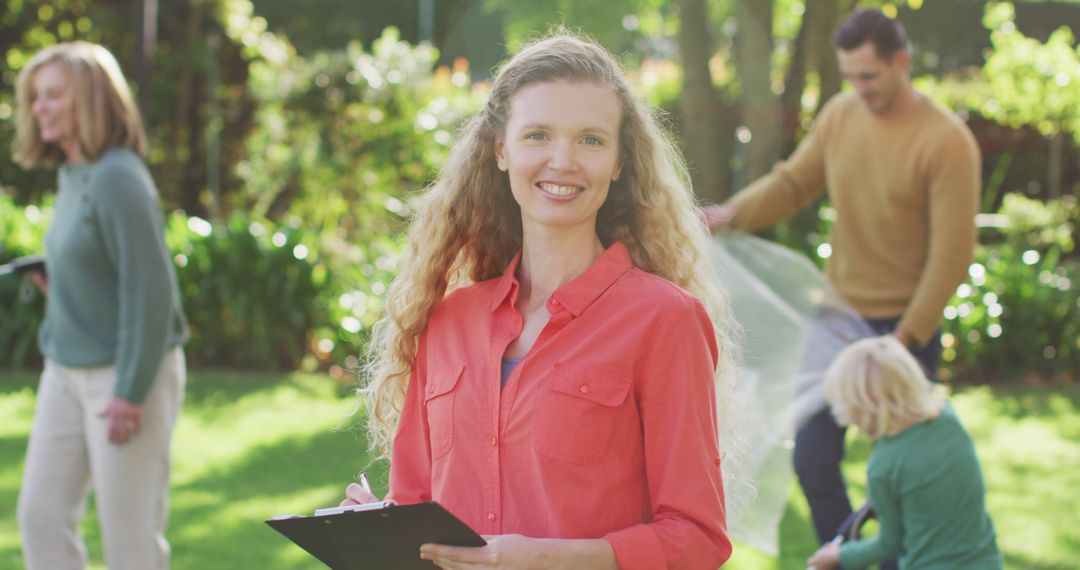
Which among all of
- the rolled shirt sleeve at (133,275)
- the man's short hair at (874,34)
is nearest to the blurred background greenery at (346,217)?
the man's short hair at (874,34)

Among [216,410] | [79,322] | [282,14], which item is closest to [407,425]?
[79,322]

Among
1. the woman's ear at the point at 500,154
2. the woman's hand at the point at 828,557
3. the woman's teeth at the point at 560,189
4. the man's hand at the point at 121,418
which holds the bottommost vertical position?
the woman's hand at the point at 828,557

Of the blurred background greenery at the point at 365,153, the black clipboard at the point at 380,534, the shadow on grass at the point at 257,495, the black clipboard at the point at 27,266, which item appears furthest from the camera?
the blurred background greenery at the point at 365,153

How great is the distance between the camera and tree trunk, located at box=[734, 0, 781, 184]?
10062mm

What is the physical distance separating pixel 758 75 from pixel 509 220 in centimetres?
807

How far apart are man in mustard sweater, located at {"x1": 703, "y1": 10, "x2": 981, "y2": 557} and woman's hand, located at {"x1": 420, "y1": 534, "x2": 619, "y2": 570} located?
2.66m

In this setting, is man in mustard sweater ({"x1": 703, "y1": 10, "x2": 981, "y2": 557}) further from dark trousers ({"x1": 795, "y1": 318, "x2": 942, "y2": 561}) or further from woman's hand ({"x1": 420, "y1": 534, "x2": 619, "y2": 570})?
woman's hand ({"x1": 420, "y1": 534, "x2": 619, "y2": 570})

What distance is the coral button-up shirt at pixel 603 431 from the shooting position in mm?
2066

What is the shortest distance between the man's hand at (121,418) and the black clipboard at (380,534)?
6.49 ft

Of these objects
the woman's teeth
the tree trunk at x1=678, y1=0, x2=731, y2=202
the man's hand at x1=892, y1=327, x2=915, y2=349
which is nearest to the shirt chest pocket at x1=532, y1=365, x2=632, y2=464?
the woman's teeth

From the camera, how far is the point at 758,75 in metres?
10.2

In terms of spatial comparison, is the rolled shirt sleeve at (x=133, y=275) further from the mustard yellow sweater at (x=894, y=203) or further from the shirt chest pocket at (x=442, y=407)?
the mustard yellow sweater at (x=894, y=203)

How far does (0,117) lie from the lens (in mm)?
12672

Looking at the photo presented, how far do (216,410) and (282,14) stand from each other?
11193mm
